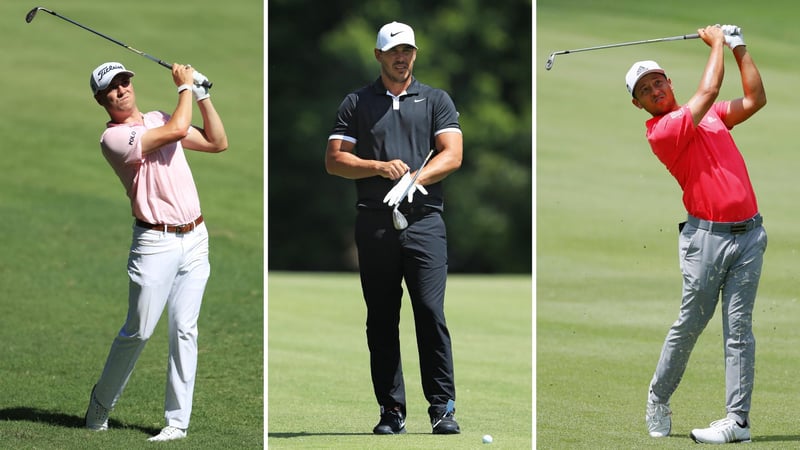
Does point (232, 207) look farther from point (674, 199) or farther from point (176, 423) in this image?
point (176, 423)

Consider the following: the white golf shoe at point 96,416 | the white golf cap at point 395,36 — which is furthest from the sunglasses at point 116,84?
the white golf shoe at point 96,416

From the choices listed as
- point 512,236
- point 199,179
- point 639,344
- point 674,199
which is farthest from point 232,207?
point 512,236

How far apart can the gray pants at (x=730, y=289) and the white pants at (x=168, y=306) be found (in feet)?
7.72

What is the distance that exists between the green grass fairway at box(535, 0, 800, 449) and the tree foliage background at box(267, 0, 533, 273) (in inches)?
223

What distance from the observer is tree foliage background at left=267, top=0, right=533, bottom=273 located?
82.1ft

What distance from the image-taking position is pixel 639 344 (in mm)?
9305

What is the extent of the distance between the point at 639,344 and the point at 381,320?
3.27m

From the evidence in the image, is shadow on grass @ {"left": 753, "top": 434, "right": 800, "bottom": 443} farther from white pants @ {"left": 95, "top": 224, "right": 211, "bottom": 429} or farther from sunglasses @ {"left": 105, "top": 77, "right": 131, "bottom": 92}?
sunglasses @ {"left": 105, "top": 77, "right": 131, "bottom": 92}

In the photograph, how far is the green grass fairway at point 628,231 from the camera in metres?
7.29

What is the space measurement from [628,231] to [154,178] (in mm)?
8738

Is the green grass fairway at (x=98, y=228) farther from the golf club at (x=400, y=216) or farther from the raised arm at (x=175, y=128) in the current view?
the raised arm at (x=175, y=128)

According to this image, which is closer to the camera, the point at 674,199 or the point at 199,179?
the point at 674,199

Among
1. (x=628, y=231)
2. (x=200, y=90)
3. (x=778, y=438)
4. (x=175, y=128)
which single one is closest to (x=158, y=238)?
(x=175, y=128)

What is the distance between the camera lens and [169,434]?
6465 millimetres
